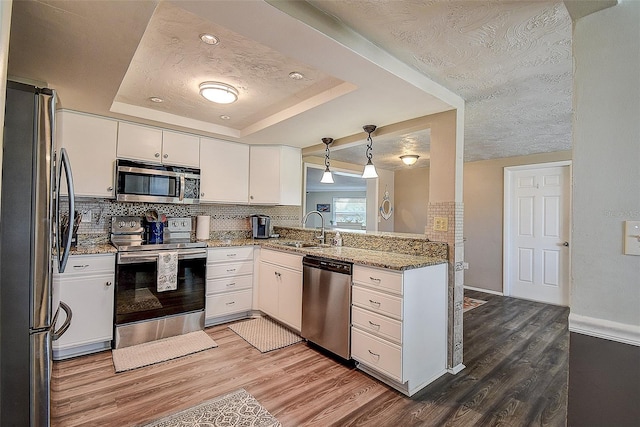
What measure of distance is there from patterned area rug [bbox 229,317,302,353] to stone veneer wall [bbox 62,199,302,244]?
→ 1.20 meters

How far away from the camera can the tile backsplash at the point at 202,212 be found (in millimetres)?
3059

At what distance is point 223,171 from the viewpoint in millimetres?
3650

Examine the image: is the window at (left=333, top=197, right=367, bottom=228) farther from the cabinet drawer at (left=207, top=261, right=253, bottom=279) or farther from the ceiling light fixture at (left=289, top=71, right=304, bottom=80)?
the ceiling light fixture at (left=289, top=71, right=304, bottom=80)

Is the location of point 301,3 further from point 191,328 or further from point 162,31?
point 191,328

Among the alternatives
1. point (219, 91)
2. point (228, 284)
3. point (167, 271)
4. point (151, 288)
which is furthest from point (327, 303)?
point (219, 91)

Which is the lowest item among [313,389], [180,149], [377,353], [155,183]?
[313,389]

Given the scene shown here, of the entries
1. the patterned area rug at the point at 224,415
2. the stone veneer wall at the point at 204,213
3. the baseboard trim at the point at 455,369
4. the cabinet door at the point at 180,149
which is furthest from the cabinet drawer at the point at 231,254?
the baseboard trim at the point at 455,369

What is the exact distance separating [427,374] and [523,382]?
2.49ft

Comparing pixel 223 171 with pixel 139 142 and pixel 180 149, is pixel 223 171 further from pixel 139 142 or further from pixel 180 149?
pixel 139 142

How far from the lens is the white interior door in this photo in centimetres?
437

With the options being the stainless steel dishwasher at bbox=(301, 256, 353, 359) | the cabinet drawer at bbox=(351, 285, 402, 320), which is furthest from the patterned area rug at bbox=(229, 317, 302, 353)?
the cabinet drawer at bbox=(351, 285, 402, 320)

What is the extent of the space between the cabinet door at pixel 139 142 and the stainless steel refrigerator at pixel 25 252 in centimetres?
→ 180

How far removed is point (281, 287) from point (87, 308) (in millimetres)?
1694

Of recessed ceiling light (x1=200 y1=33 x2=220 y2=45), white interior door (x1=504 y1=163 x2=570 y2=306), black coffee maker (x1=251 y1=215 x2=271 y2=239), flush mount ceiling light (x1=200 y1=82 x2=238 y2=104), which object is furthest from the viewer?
white interior door (x1=504 y1=163 x2=570 y2=306)
